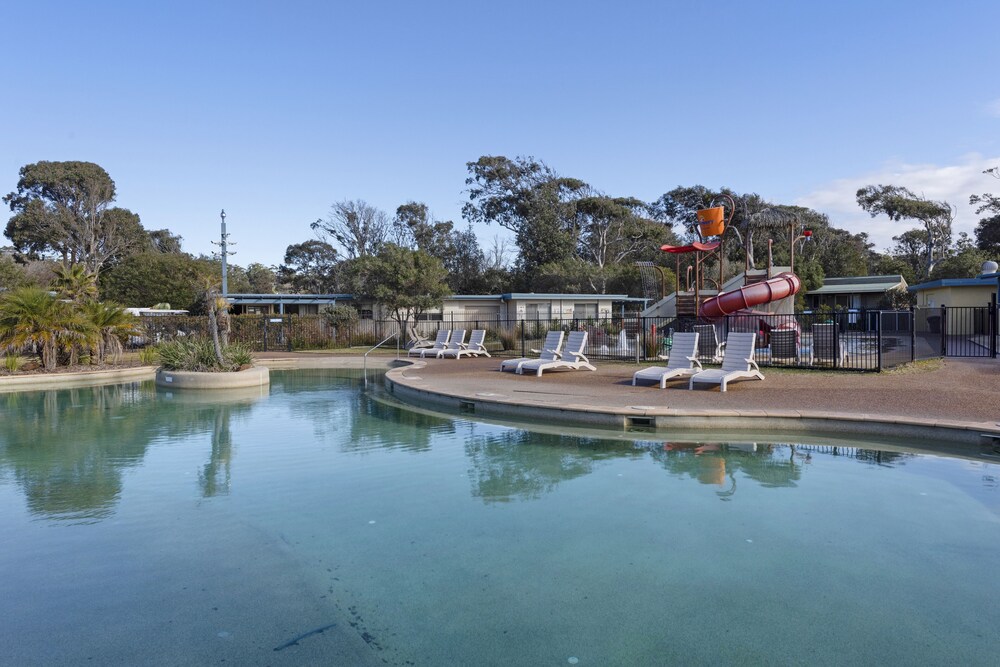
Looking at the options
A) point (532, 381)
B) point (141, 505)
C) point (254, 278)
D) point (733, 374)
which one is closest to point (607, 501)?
point (141, 505)

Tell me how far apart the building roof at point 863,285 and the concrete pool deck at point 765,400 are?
74.4 feet

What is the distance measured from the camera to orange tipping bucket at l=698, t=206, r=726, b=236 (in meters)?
20.1

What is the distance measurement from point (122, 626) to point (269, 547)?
124 cm

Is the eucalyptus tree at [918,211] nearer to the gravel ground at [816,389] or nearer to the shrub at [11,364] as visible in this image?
the gravel ground at [816,389]

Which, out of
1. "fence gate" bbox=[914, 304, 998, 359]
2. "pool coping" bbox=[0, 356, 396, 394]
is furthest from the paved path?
"pool coping" bbox=[0, 356, 396, 394]

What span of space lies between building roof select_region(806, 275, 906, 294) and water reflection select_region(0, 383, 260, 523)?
3260 cm

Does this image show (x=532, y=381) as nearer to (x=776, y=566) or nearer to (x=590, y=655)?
(x=776, y=566)

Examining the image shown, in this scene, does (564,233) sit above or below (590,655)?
above

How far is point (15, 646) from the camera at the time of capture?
3328 mm

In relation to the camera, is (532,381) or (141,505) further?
(532,381)

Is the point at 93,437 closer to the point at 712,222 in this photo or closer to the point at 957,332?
the point at 712,222

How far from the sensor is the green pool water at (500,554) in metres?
3.34

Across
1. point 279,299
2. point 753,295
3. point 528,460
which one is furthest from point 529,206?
point 528,460

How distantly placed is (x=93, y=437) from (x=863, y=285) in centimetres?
3726
